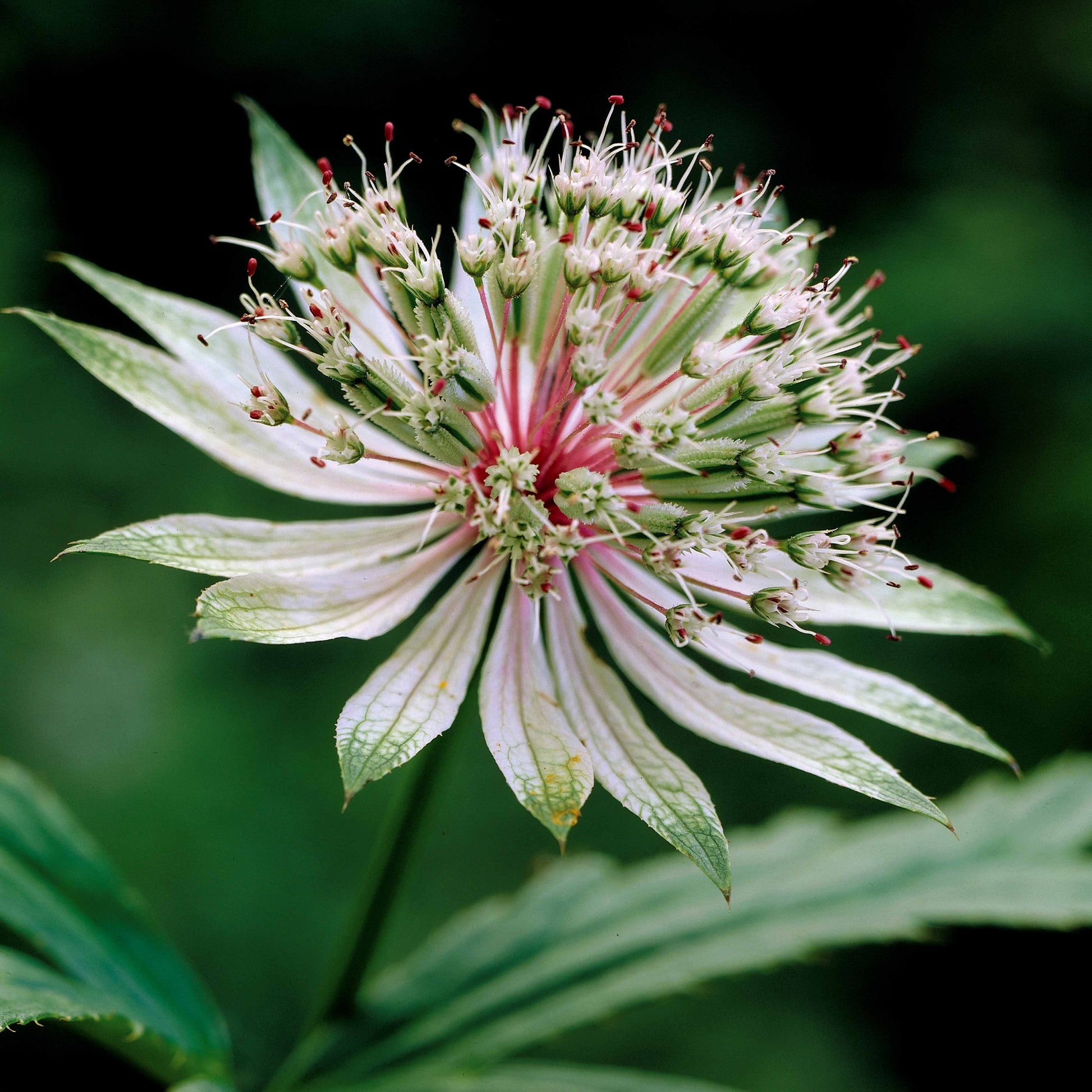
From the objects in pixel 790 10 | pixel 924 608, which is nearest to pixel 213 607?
pixel 924 608

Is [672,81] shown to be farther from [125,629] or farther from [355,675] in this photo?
[125,629]

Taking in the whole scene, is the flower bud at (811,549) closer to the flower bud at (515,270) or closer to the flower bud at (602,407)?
the flower bud at (602,407)

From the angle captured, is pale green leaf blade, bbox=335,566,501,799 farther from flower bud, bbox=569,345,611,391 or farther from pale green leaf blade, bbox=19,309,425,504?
flower bud, bbox=569,345,611,391

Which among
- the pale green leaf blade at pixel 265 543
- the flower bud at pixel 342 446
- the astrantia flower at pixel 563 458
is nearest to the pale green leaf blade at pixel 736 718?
the astrantia flower at pixel 563 458

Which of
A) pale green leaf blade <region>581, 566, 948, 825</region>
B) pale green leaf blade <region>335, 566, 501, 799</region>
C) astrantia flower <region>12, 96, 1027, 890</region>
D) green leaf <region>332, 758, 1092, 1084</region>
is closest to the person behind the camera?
pale green leaf blade <region>335, 566, 501, 799</region>

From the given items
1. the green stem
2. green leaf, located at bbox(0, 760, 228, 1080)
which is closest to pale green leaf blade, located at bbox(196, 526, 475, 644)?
the green stem
